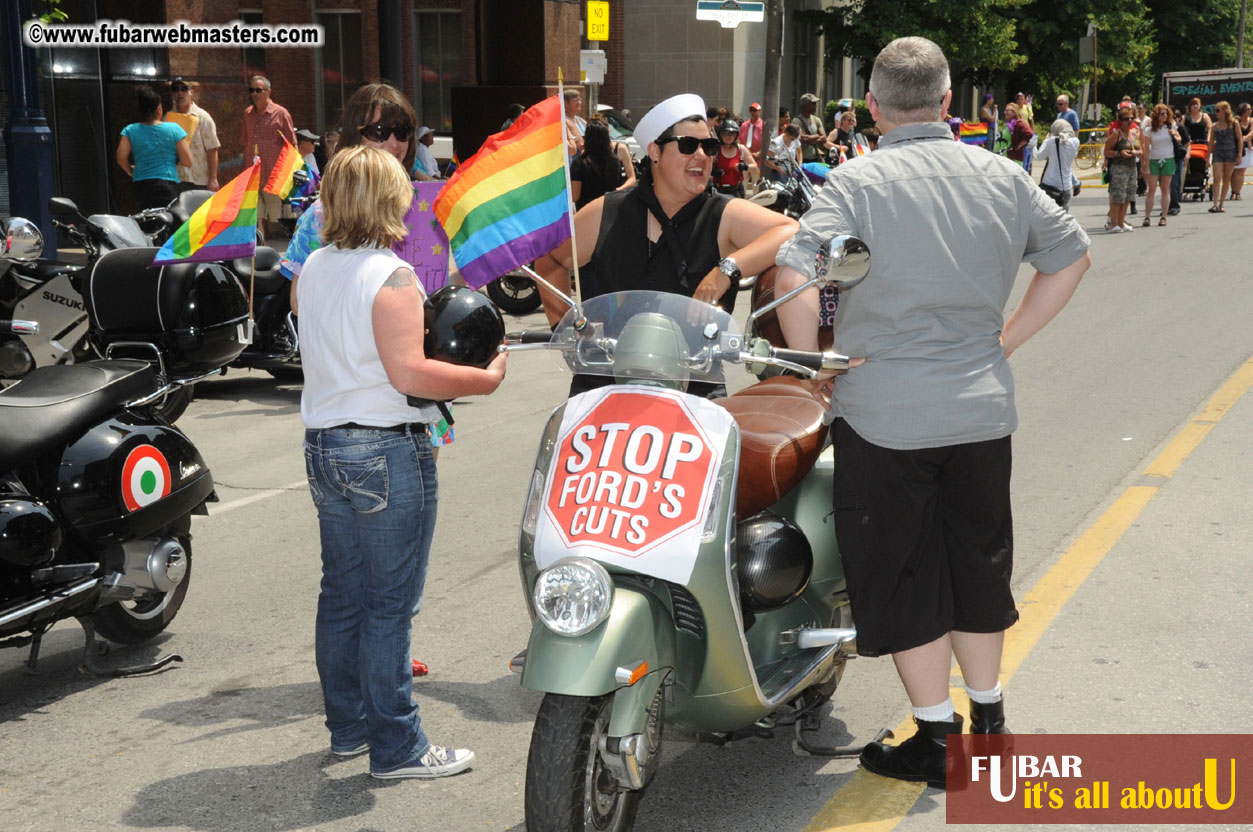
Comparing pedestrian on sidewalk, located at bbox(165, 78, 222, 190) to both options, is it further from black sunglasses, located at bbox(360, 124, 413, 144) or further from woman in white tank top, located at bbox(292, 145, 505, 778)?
woman in white tank top, located at bbox(292, 145, 505, 778)

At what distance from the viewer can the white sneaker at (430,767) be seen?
13.3 ft

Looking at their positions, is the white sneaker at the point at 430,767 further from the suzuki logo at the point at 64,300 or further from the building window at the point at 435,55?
the building window at the point at 435,55

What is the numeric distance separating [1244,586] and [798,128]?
55.6ft

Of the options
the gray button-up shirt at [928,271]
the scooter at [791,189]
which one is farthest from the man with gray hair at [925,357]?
the scooter at [791,189]

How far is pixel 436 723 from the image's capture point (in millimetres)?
4457

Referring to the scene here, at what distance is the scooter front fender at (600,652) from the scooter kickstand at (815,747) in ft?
2.97

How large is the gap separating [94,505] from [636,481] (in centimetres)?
208

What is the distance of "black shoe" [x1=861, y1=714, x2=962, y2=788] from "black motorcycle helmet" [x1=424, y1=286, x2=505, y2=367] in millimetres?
1566

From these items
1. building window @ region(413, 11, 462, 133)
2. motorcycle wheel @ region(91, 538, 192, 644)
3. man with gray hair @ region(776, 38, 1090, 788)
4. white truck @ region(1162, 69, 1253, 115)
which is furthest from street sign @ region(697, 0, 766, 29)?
white truck @ region(1162, 69, 1253, 115)

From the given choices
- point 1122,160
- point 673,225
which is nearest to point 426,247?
point 673,225

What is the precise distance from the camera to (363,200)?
3.79m

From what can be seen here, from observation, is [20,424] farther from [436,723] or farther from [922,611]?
[922,611]

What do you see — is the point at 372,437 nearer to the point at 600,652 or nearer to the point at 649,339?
the point at 649,339

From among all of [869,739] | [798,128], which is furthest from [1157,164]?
[869,739]
